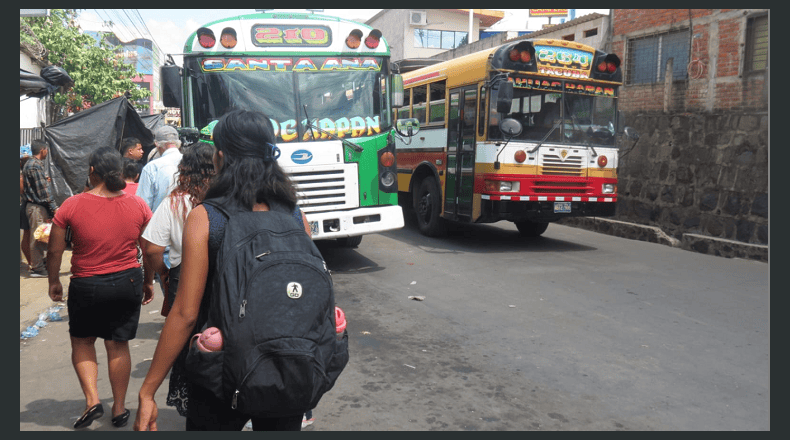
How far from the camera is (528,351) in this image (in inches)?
203

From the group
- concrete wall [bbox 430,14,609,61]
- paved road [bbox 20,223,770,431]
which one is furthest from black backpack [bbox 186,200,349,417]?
Result: concrete wall [bbox 430,14,609,61]

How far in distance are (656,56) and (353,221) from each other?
884 centimetres

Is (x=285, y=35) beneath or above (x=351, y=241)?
above

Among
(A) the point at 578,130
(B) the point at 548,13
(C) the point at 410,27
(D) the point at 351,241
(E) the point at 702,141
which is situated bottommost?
(D) the point at 351,241

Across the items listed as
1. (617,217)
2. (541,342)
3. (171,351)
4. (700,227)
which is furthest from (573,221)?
(171,351)

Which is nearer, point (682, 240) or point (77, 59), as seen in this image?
point (682, 240)

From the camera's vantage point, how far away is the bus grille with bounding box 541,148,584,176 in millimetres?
9992

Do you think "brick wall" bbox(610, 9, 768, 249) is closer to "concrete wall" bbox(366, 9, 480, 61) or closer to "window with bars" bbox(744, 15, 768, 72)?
"window with bars" bbox(744, 15, 768, 72)

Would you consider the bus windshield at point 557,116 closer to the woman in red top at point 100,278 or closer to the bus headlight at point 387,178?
the bus headlight at point 387,178

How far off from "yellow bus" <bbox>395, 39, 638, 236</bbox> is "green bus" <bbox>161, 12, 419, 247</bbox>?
2207 millimetres

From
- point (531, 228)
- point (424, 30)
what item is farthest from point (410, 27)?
point (531, 228)

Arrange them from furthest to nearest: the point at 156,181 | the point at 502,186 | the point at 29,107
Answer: the point at 29,107
the point at 502,186
the point at 156,181

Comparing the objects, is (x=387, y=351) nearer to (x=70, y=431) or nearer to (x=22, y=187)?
(x=70, y=431)

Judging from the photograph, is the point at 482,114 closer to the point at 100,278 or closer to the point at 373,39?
the point at 373,39
